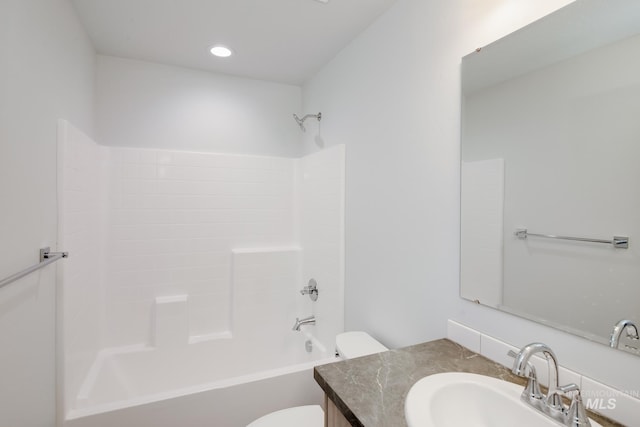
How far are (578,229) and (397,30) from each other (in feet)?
4.27

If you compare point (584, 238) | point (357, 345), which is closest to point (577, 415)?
point (584, 238)

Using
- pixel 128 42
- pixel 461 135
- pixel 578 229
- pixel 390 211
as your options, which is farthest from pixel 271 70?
pixel 578 229

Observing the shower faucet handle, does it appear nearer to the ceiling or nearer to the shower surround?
the shower surround

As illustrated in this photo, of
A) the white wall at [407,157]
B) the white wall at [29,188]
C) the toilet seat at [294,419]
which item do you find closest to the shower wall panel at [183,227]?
the white wall at [29,188]

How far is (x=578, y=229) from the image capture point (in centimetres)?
91

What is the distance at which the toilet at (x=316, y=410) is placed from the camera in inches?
57.0

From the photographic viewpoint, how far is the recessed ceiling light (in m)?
2.16

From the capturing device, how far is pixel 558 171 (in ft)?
3.13

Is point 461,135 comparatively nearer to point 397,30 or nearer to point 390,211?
point 390,211

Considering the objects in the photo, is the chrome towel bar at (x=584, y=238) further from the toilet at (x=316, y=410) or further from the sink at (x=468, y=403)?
the toilet at (x=316, y=410)

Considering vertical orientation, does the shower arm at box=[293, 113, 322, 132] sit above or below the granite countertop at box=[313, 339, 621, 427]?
above

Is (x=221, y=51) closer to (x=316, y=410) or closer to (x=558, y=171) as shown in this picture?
(x=558, y=171)

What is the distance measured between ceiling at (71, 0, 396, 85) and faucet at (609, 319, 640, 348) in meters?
1.70

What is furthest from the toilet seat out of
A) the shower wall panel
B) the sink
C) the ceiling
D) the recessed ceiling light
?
the recessed ceiling light
